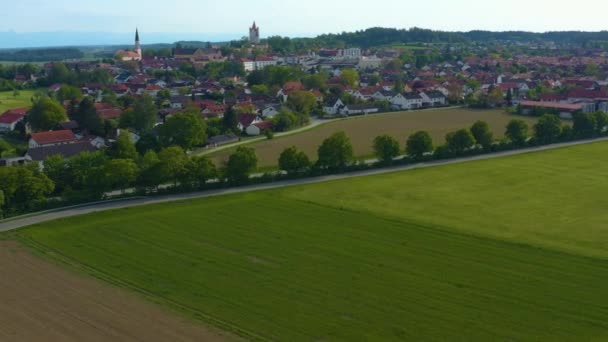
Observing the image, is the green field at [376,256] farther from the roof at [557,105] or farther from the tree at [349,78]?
the tree at [349,78]

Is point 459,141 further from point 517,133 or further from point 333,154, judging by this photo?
point 333,154

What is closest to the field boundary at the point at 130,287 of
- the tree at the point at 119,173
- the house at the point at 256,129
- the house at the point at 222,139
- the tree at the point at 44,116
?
the tree at the point at 119,173

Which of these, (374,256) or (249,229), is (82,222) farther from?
(374,256)

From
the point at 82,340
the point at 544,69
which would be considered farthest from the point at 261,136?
the point at 544,69

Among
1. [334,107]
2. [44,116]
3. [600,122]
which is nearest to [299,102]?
[334,107]

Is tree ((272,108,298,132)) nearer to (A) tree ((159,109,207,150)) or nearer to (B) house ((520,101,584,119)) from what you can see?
(A) tree ((159,109,207,150))

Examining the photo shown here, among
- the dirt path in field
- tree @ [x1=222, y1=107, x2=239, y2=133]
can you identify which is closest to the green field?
the dirt path in field

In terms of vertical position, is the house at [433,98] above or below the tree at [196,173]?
above

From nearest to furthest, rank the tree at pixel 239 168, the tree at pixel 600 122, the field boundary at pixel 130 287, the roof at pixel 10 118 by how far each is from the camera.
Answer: the field boundary at pixel 130 287 < the tree at pixel 239 168 < the tree at pixel 600 122 < the roof at pixel 10 118
